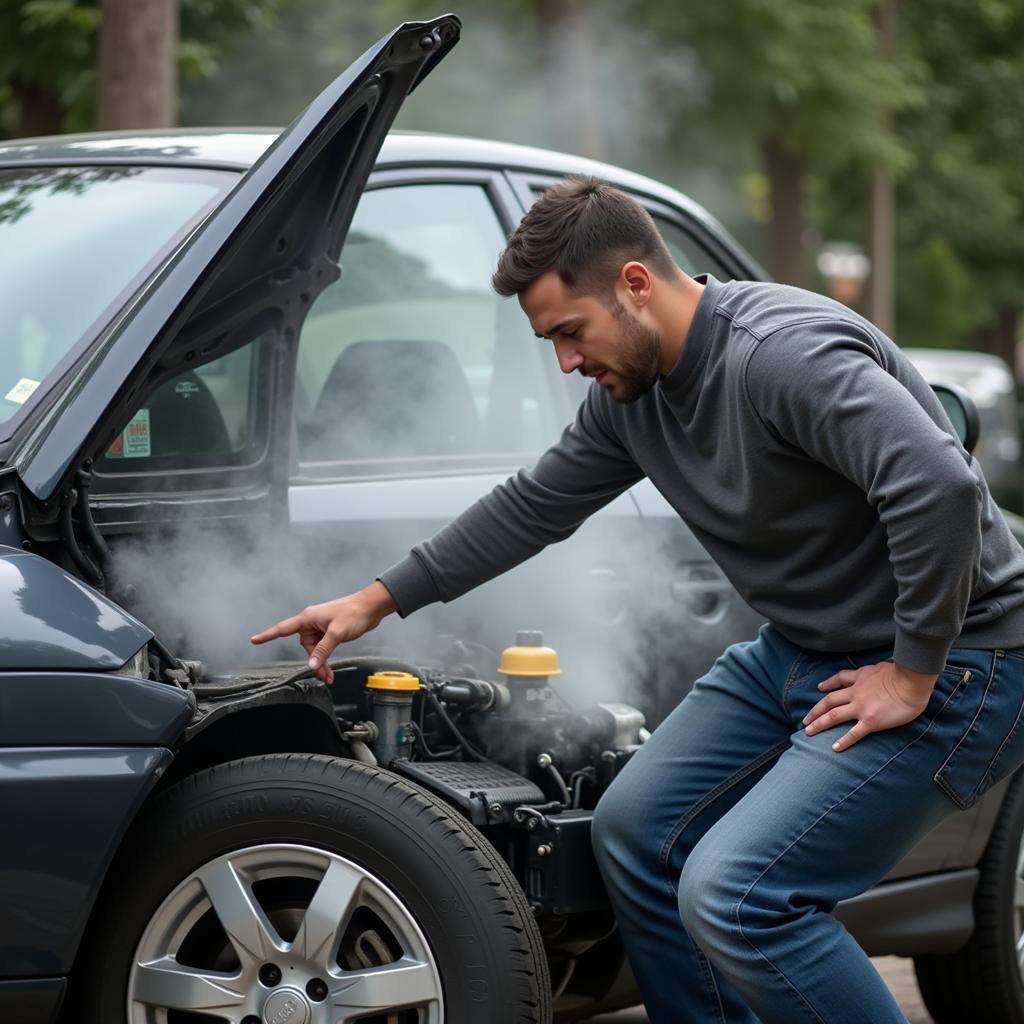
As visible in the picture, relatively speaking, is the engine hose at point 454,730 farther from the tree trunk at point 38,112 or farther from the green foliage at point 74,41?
the tree trunk at point 38,112

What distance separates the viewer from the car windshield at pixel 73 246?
10.9 ft

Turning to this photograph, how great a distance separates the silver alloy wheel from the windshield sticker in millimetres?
821

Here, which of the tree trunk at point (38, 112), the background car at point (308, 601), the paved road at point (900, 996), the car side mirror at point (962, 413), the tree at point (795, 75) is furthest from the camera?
the tree at point (795, 75)

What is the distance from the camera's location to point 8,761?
2684mm

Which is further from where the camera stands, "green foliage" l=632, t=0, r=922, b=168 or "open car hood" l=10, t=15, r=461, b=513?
"green foliage" l=632, t=0, r=922, b=168

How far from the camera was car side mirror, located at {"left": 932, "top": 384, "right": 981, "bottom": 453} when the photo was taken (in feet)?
13.0

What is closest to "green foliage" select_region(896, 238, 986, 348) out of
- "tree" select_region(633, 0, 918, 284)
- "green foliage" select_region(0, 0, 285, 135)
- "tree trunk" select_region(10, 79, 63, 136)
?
"tree" select_region(633, 0, 918, 284)

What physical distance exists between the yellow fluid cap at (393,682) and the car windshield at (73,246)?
803 mm

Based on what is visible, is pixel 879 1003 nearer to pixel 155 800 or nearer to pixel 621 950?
pixel 621 950

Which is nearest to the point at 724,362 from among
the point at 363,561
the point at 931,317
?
the point at 363,561

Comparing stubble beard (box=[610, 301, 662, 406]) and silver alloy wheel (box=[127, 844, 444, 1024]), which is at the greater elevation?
stubble beard (box=[610, 301, 662, 406])

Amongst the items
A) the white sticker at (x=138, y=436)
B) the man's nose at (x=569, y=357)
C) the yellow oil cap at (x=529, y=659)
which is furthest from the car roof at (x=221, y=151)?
the yellow oil cap at (x=529, y=659)

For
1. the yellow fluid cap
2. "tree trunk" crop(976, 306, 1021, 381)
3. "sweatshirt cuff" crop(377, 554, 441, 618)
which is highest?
"sweatshirt cuff" crop(377, 554, 441, 618)

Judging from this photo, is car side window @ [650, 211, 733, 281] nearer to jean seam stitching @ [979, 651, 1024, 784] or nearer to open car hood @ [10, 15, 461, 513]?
open car hood @ [10, 15, 461, 513]
